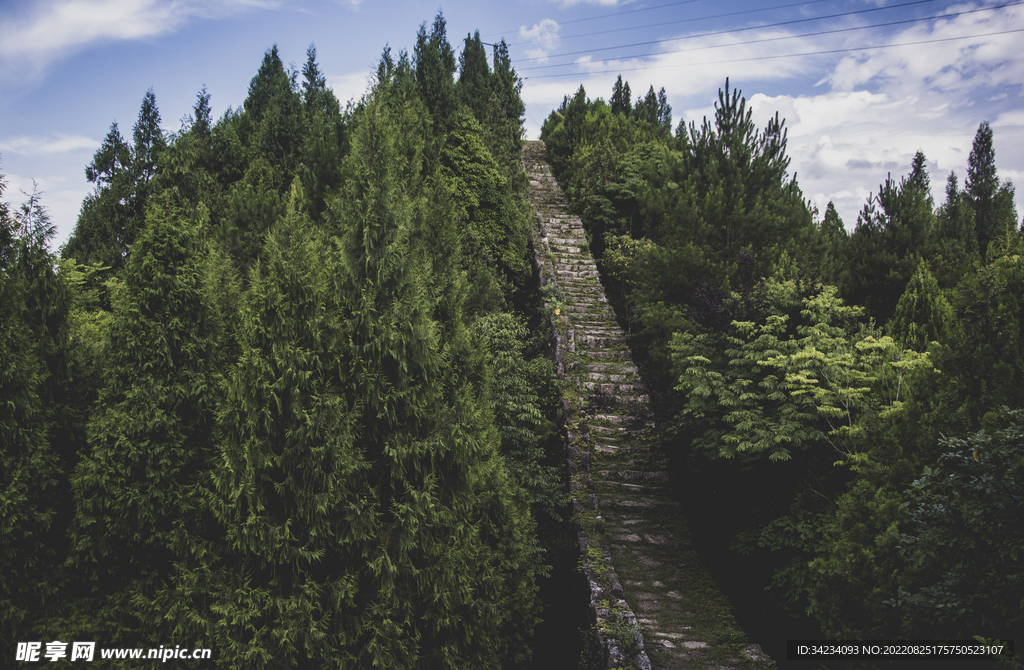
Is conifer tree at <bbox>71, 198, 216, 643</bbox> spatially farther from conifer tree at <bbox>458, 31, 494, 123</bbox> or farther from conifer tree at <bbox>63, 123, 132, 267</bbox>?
conifer tree at <bbox>458, 31, 494, 123</bbox>

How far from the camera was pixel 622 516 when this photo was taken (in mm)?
9539

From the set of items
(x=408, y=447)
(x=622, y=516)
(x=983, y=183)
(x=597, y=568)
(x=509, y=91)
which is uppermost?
(x=509, y=91)

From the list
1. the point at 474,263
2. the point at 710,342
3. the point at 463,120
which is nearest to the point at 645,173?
the point at 463,120

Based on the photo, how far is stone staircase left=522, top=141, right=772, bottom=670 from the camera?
687cm

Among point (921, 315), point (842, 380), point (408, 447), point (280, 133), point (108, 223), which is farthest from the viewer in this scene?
point (280, 133)

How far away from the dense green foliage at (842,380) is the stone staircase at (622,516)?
0.91m

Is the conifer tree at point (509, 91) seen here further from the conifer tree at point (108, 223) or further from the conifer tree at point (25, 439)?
the conifer tree at point (25, 439)

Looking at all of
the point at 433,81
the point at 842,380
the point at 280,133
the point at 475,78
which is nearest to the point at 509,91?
the point at 475,78

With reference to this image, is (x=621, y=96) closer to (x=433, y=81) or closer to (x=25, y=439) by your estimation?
(x=433, y=81)

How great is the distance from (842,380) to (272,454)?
7111mm

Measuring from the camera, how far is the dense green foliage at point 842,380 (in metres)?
4.43

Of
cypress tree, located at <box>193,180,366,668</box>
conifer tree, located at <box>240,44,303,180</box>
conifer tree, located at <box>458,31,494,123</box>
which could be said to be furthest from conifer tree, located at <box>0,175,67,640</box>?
conifer tree, located at <box>458,31,494,123</box>

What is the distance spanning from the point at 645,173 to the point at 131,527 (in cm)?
1723

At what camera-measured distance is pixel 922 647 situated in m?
4.80
